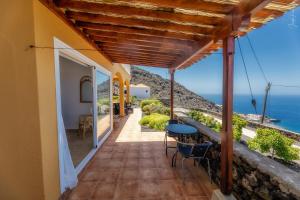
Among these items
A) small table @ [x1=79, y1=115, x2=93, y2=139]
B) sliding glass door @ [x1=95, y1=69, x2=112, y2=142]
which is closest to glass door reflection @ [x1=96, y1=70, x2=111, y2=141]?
sliding glass door @ [x1=95, y1=69, x2=112, y2=142]

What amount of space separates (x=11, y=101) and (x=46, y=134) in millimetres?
561

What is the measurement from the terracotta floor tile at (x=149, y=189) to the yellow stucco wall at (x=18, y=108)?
148 centimetres

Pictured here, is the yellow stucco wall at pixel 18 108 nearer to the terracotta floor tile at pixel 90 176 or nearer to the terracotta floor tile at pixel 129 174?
the terracotta floor tile at pixel 90 176

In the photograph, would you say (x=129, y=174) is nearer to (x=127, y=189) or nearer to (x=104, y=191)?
(x=127, y=189)

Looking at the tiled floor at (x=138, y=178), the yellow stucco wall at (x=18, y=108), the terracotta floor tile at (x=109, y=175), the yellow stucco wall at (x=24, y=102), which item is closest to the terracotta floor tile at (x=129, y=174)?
the tiled floor at (x=138, y=178)

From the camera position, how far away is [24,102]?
2.11 meters

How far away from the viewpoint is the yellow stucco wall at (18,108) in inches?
80.5

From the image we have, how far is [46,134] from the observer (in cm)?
229

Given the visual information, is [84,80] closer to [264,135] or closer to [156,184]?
[156,184]

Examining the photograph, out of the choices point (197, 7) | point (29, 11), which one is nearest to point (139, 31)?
point (197, 7)

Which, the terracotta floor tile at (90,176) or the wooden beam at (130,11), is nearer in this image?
the wooden beam at (130,11)

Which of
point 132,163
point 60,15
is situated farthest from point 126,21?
point 132,163

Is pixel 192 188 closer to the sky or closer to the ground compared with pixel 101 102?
closer to the ground

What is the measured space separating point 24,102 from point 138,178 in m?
2.31
